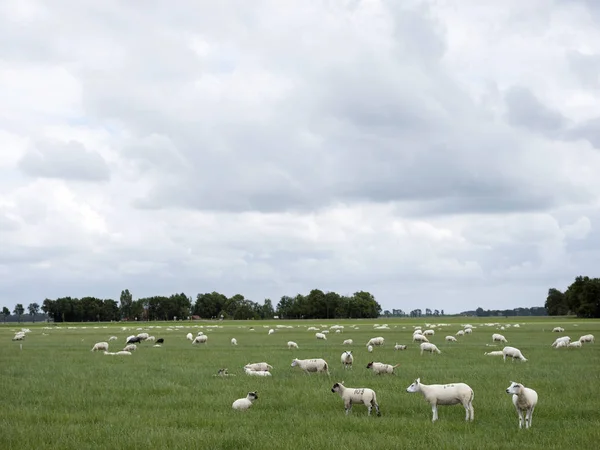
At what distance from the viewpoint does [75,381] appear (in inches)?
903

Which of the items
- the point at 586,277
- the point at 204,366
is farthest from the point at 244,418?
the point at 586,277

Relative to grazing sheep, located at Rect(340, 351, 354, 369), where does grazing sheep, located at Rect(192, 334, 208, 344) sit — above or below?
below

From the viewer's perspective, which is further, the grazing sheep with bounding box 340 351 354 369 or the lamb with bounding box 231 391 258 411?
the grazing sheep with bounding box 340 351 354 369

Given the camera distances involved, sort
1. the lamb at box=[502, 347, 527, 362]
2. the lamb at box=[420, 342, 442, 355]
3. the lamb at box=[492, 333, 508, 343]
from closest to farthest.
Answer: the lamb at box=[502, 347, 527, 362] → the lamb at box=[420, 342, 442, 355] → the lamb at box=[492, 333, 508, 343]

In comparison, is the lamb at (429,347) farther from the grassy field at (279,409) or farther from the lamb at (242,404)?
the lamb at (242,404)

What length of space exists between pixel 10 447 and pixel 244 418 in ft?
18.3

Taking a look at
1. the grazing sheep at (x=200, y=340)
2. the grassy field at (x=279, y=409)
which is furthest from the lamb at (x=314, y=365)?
the grazing sheep at (x=200, y=340)

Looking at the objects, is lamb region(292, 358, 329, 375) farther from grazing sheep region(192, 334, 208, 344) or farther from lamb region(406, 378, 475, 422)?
grazing sheep region(192, 334, 208, 344)

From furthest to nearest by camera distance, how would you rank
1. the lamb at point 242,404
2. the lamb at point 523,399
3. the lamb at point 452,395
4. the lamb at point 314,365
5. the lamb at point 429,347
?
Answer: the lamb at point 429,347 < the lamb at point 314,365 < the lamb at point 242,404 < the lamb at point 452,395 < the lamb at point 523,399

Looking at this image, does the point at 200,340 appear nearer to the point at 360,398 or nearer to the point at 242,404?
the point at 242,404

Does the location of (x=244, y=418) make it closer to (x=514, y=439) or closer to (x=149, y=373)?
(x=514, y=439)

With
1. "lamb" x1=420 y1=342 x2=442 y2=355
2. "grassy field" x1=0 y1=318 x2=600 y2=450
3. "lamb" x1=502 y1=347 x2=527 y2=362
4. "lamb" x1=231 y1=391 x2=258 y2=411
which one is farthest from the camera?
"lamb" x1=420 y1=342 x2=442 y2=355

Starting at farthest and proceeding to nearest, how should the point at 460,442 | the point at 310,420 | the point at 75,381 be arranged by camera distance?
the point at 75,381
the point at 310,420
the point at 460,442

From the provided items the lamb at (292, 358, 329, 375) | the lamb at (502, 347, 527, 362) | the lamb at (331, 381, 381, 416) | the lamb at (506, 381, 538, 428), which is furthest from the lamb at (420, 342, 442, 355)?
the lamb at (506, 381, 538, 428)
